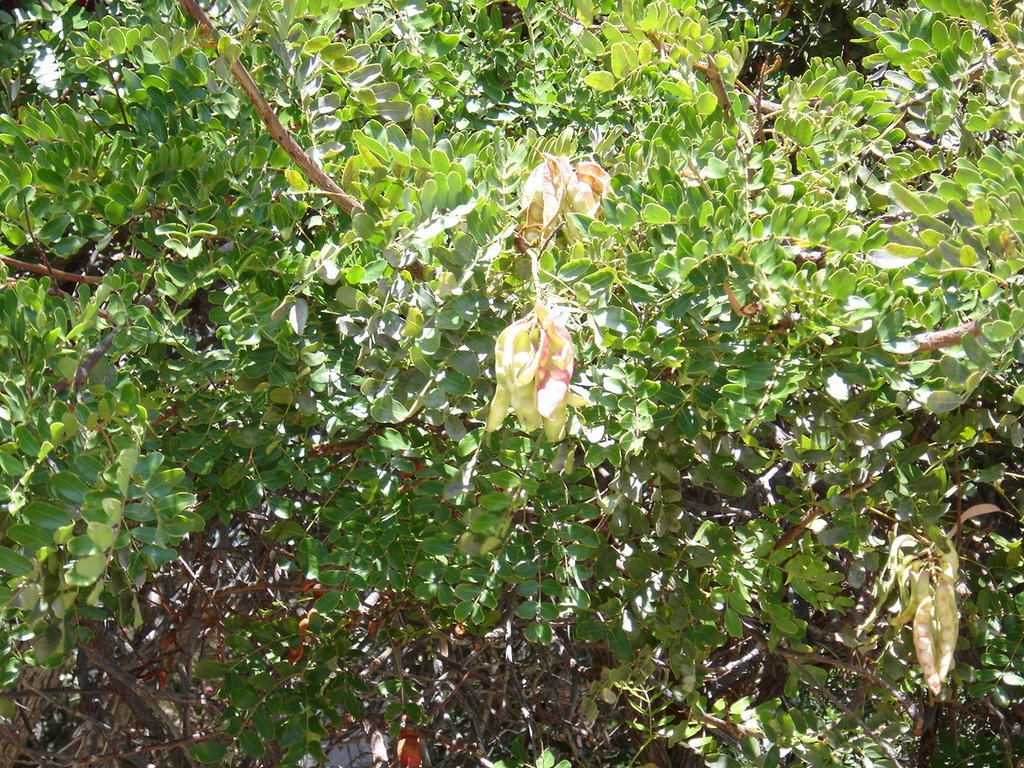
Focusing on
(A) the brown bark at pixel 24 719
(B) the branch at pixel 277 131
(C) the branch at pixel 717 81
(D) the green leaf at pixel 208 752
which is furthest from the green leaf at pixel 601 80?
(A) the brown bark at pixel 24 719

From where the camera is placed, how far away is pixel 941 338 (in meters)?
1.26

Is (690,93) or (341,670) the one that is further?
(341,670)

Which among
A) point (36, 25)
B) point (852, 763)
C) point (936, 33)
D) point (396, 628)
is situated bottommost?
point (852, 763)

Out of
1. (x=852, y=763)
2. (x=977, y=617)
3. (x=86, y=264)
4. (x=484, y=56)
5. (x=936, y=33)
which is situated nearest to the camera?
(x=936, y=33)

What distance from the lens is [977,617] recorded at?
1.74m

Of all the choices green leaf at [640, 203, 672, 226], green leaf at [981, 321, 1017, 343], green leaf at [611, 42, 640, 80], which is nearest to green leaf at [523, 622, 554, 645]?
green leaf at [640, 203, 672, 226]

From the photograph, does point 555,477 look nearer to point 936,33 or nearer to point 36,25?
point 936,33

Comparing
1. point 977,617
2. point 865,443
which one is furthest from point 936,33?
point 977,617

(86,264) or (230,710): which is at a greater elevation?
(86,264)

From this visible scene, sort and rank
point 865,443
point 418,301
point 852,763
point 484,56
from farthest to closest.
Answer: point 484,56 < point 852,763 < point 865,443 < point 418,301

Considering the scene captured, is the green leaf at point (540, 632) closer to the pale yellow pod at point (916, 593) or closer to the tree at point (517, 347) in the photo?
the tree at point (517, 347)

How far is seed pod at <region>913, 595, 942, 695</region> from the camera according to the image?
1.35 m

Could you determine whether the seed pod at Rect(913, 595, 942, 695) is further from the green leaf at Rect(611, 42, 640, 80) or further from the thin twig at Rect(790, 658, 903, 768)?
the green leaf at Rect(611, 42, 640, 80)

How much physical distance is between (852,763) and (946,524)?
442 millimetres
